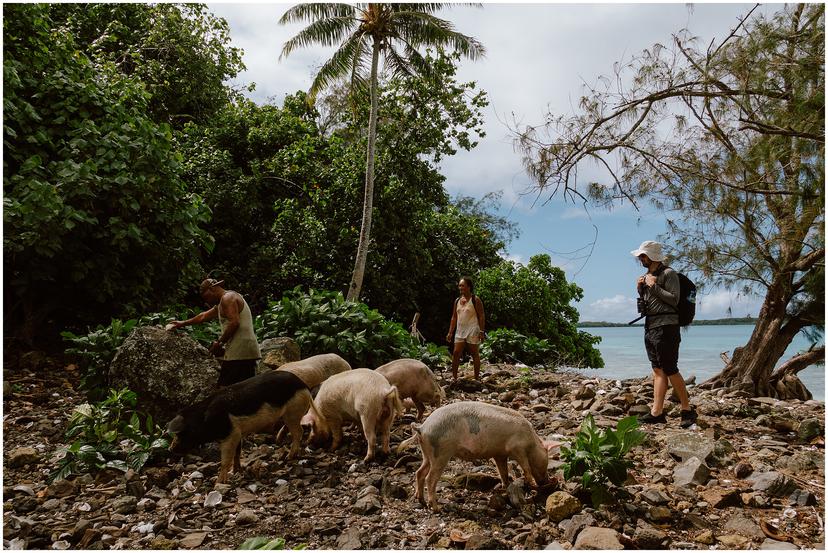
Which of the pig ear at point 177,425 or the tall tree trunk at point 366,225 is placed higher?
the tall tree trunk at point 366,225

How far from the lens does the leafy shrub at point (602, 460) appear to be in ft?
13.8

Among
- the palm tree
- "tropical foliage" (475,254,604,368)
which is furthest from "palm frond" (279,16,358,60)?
"tropical foliage" (475,254,604,368)

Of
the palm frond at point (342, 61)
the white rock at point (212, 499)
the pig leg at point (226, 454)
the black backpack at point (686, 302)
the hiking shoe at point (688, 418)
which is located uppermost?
the palm frond at point (342, 61)

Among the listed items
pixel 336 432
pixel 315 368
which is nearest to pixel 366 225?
pixel 315 368

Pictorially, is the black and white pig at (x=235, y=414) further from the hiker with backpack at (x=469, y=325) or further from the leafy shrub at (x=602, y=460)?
the hiker with backpack at (x=469, y=325)

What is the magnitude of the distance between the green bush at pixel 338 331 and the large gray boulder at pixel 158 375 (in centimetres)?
256

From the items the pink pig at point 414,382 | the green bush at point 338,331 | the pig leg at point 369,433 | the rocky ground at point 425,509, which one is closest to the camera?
the rocky ground at point 425,509

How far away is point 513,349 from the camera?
43.9 ft

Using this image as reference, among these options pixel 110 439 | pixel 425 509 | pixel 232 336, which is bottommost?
pixel 110 439

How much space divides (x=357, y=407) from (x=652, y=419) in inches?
132

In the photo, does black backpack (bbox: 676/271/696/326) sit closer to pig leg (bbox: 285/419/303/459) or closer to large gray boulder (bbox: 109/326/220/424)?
pig leg (bbox: 285/419/303/459)

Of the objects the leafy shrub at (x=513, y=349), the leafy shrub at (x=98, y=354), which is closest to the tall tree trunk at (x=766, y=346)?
the leafy shrub at (x=513, y=349)

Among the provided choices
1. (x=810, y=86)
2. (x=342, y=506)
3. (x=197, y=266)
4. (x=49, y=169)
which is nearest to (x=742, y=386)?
(x=810, y=86)

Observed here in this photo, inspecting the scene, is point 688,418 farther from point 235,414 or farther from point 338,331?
point 338,331
